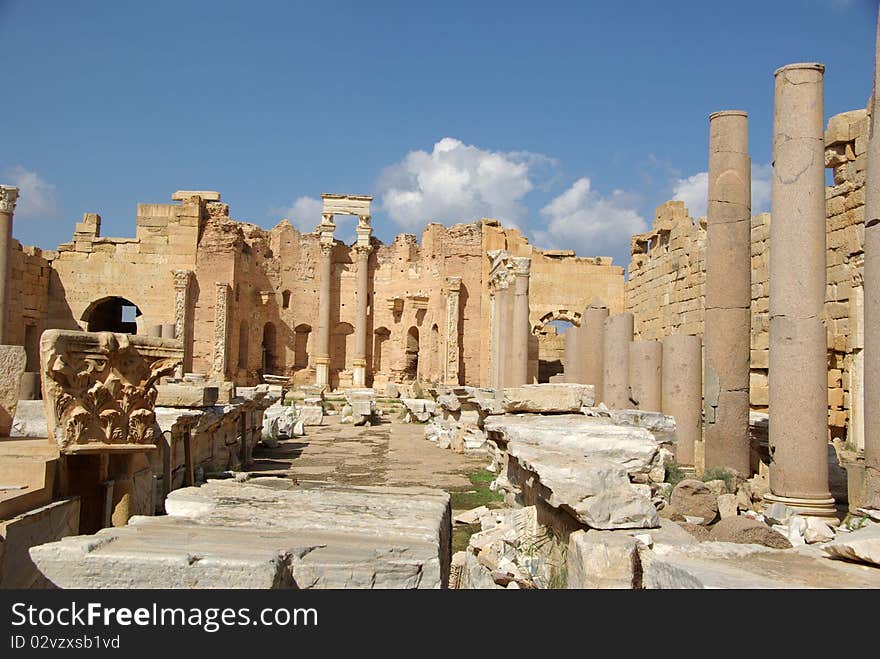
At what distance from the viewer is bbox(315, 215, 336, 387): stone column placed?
3048 cm

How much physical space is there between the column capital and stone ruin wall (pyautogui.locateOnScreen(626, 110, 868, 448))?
17576mm

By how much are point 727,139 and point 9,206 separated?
61.4 feet

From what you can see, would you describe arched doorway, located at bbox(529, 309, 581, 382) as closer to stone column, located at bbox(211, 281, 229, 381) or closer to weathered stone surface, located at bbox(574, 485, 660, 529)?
stone column, located at bbox(211, 281, 229, 381)

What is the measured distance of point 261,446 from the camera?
14.2 meters

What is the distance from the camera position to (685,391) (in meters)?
10.0

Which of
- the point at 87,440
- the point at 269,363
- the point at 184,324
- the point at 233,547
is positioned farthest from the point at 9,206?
the point at 233,547

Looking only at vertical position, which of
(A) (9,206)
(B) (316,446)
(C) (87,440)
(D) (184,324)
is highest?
(A) (9,206)

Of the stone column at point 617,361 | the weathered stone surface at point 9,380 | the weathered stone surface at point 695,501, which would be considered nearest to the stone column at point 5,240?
the weathered stone surface at point 9,380

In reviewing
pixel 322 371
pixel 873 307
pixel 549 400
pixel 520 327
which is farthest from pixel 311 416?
pixel 873 307

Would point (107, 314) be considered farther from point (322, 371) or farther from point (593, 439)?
point (593, 439)

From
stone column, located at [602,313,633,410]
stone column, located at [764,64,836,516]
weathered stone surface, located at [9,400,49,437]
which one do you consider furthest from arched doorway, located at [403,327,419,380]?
weathered stone surface, located at [9,400,49,437]

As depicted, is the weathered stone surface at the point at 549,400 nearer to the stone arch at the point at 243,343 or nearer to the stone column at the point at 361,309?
the stone column at the point at 361,309

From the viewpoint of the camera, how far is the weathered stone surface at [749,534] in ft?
15.9
